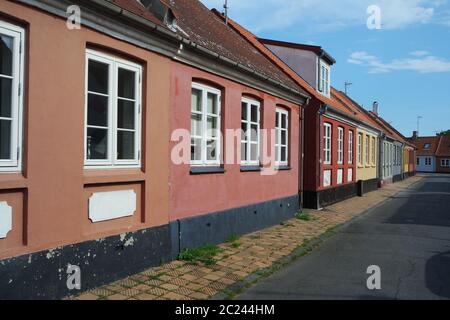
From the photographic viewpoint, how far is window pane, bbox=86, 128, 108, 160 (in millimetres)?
6133

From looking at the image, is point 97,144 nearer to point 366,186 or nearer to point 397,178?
point 366,186

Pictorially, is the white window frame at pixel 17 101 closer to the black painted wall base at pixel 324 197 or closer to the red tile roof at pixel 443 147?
the black painted wall base at pixel 324 197

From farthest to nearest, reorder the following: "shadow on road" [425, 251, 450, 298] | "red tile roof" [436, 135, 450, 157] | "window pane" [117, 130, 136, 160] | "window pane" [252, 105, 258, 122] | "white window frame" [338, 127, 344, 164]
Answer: "red tile roof" [436, 135, 450, 157], "white window frame" [338, 127, 344, 164], "window pane" [252, 105, 258, 122], "window pane" [117, 130, 136, 160], "shadow on road" [425, 251, 450, 298]

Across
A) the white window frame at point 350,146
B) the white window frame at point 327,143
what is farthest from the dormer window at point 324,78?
the white window frame at point 350,146

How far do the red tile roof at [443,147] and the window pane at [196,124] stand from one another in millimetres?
79204

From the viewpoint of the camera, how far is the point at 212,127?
9.30 metres

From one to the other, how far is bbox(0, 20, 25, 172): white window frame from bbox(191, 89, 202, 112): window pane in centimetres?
401

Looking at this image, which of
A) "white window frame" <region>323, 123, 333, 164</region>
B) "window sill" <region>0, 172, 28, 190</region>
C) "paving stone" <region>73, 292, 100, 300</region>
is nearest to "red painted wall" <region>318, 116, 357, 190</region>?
"white window frame" <region>323, 123, 333, 164</region>

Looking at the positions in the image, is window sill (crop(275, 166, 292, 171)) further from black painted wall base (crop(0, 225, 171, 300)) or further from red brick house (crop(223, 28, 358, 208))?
black painted wall base (crop(0, 225, 171, 300))

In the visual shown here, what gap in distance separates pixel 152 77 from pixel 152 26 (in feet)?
2.59

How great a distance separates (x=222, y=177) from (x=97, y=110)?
3815 mm

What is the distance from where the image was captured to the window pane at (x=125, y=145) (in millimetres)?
6693
